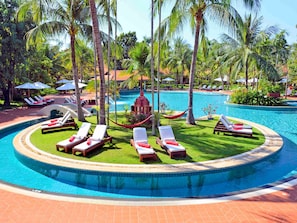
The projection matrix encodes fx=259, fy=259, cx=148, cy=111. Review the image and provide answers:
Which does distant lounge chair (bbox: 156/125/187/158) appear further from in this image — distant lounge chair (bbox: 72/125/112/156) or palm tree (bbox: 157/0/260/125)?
palm tree (bbox: 157/0/260/125)

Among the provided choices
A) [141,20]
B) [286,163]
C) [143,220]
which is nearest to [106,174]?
[143,220]

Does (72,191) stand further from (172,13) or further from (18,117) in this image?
(18,117)

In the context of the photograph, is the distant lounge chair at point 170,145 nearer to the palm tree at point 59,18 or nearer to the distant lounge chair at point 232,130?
the distant lounge chair at point 232,130

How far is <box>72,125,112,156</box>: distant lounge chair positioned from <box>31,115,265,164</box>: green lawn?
19 centimetres

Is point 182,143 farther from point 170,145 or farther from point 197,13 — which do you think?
point 197,13

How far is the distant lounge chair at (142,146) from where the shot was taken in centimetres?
812

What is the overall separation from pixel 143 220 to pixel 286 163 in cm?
612

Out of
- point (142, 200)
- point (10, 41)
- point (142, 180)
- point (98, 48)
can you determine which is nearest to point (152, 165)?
point (142, 180)

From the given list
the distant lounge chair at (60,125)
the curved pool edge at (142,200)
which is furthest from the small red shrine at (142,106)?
the curved pool edge at (142,200)

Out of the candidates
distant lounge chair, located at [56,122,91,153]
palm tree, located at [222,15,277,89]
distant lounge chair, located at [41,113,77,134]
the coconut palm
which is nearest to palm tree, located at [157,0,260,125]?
distant lounge chair, located at [56,122,91,153]

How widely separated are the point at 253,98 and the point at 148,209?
2021 cm

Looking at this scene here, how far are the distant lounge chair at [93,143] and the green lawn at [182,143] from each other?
0.19 meters

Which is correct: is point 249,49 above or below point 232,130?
above

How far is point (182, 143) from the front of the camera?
10172 mm
